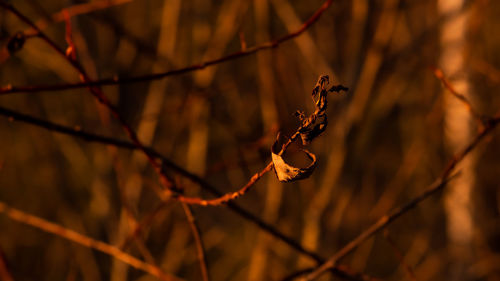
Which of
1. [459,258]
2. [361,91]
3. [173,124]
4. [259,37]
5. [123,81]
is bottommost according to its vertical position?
[123,81]

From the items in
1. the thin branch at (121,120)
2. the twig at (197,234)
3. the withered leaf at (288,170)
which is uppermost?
the thin branch at (121,120)

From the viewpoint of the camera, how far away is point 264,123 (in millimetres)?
2914

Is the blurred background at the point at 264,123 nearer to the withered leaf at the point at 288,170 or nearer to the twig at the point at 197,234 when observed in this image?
the twig at the point at 197,234

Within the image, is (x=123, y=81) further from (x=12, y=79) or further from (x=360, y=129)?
(x=12, y=79)

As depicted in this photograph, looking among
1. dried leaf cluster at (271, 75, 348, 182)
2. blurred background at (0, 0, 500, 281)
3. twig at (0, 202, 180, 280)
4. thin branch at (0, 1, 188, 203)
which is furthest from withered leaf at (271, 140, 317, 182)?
twig at (0, 202, 180, 280)

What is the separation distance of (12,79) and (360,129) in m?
3.46

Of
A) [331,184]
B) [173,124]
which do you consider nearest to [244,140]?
[331,184]

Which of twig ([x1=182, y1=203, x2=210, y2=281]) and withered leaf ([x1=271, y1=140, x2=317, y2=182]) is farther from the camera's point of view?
twig ([x1=182, y1=203, x2=210, y2=281])

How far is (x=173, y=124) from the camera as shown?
371cm

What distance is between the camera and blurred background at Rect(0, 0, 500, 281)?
2.24 meters

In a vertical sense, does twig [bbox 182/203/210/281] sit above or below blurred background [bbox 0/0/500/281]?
below

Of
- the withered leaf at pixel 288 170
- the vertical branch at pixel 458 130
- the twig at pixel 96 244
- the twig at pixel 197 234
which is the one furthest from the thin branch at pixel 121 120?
the vertical branch at pixel 458 130

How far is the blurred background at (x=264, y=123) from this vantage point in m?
2.24

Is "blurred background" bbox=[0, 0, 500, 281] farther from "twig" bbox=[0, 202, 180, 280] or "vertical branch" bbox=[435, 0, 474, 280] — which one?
"twig" bbox=[0, 202, 180, 280]
